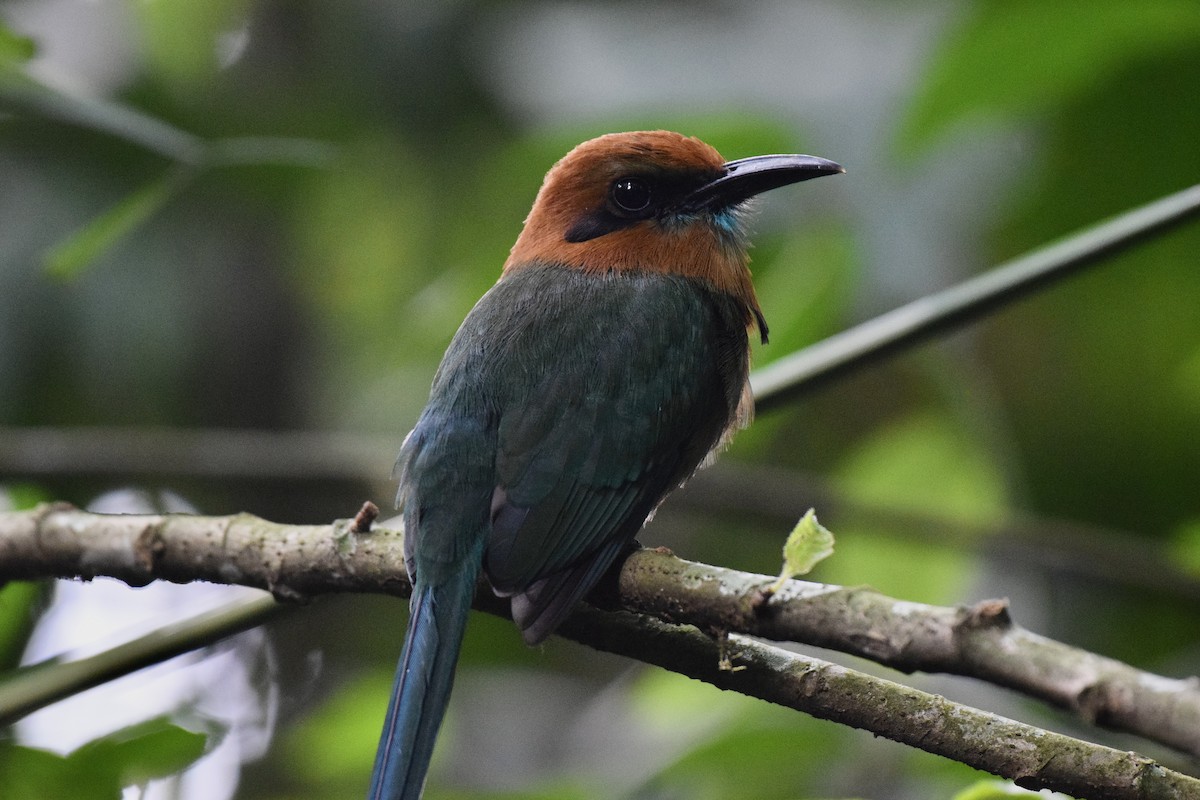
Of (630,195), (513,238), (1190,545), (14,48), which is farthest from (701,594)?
(513,238)

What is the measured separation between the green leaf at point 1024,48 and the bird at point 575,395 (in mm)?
262

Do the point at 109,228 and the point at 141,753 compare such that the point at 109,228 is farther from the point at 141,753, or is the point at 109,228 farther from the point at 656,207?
the point at 656,207

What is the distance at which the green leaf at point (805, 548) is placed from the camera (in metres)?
1.50

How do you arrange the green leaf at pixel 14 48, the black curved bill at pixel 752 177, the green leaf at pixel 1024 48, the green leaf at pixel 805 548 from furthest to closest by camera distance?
the black curved bill at pixel 752 177
the green leaf at pixel 1024 48
the green leaf at pixel 14 48
the green leaf at pixel 805 548

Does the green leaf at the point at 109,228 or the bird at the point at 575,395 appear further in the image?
the green leaf at the point at 109,228

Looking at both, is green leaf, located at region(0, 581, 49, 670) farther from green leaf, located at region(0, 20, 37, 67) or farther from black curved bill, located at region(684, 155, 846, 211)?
black curved bill, located at region(684, 155, 846, 211)

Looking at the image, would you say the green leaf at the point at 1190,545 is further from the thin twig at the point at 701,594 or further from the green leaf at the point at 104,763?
the green leaf at the point at 104,763

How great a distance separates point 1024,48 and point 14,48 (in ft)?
6.10

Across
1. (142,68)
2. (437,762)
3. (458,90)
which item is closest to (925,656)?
(437,762)

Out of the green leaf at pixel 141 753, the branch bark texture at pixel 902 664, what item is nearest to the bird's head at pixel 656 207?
the branch bark texture at pixel 902 664

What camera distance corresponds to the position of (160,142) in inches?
87.4

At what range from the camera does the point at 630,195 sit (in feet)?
9.08

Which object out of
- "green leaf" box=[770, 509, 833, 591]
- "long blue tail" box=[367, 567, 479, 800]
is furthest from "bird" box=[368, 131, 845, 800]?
"green leaf" box=[770, 509, 833, 591]

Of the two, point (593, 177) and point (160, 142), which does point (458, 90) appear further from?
point (160, 142)
